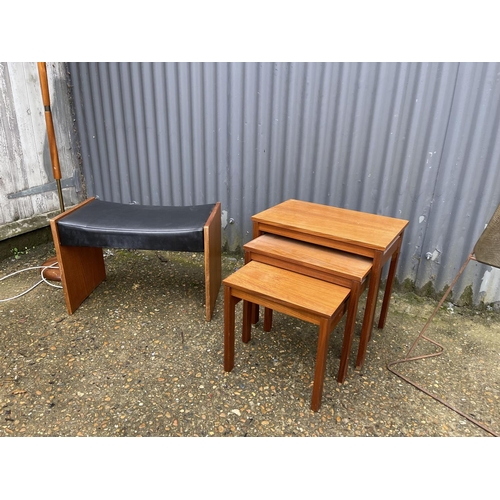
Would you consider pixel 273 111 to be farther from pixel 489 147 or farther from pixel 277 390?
pixel 277 390

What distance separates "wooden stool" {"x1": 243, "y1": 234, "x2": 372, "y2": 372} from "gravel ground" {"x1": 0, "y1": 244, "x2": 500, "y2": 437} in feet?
0.98

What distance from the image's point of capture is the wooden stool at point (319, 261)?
6.31 ft

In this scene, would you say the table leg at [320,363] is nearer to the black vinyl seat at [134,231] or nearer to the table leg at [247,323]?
the table leg at [247,323]

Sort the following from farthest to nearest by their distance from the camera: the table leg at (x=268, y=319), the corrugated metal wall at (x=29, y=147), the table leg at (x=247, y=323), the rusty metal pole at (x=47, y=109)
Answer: the corrugated metal wall at (x=29, y=147) → the rusty metal pole at (x=47, y=109) → the table leg at (x=268, y=319) → the table leg at (x=247, y=323)

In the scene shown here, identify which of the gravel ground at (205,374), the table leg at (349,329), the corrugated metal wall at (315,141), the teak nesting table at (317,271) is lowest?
the gravel ground at (205,374)

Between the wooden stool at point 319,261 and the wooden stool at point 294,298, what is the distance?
0.11 ft

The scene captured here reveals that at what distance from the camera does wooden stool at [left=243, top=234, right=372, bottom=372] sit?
1.92 metres

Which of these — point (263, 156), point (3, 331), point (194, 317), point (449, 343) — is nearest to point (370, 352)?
point (449, 343)

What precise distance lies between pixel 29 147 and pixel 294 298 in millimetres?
3016

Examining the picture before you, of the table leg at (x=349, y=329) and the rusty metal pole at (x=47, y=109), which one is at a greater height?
the rusty metal pole at (x=47, y=109)

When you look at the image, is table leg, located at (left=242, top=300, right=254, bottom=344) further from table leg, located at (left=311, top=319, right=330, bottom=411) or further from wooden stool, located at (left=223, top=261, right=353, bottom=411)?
table leg, located at (left=311, top=319, right=330, bottom=411)

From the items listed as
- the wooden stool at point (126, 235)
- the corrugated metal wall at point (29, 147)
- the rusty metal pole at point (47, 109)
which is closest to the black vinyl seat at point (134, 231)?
the wooden stool at point (126, 235)

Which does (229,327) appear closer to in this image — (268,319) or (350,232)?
(268,319)

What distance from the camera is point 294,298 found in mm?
1817
